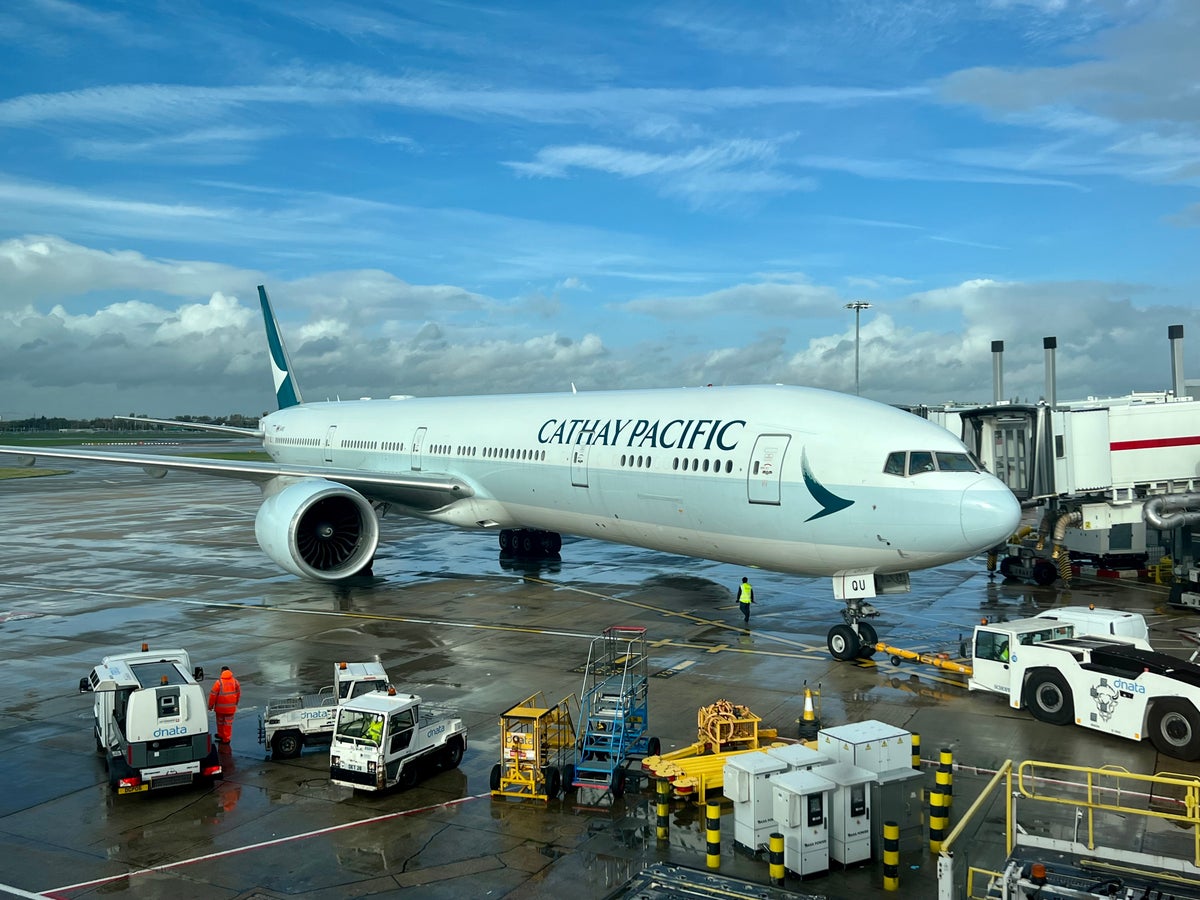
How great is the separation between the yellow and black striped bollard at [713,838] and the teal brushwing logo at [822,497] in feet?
24.9

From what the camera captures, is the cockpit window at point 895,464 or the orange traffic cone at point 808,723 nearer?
the orange traffic cone at point 808,723

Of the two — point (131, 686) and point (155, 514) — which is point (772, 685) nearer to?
point (131, 686)

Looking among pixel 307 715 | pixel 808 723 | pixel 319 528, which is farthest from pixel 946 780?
pixel 319 528

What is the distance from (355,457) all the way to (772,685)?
2118cm

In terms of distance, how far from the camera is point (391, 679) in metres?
16.7

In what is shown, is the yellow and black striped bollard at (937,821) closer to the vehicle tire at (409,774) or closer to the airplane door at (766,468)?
the vehicle tire at (409,774)

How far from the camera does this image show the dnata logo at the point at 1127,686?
13.0 meters

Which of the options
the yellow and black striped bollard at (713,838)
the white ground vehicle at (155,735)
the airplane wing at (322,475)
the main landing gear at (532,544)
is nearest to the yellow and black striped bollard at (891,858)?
the yellow and black striped bollard at (713,838)

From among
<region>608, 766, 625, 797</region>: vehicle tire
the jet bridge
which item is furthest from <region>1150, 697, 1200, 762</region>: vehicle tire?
the jet bridge

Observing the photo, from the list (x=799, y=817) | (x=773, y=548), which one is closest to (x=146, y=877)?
(x=799, y=817)

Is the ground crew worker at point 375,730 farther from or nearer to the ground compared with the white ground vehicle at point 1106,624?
nearer to the ground

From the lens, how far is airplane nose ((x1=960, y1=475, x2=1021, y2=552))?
15.3 metres

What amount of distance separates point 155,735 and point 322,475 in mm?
14207

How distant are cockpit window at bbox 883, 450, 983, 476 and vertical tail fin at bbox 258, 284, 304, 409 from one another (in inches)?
1312
